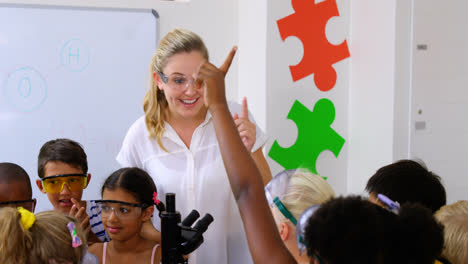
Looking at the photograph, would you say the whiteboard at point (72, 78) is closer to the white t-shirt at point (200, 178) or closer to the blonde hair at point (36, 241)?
the white t-shirt at point (200, 178)

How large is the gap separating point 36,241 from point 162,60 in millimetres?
854

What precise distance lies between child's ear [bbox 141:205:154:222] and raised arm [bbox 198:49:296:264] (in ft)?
2.55

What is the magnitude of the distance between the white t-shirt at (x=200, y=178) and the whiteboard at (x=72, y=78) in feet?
3.12

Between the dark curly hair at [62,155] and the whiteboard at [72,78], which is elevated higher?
the whiteboard at [72,78]

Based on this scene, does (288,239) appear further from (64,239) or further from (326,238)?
(64,239)

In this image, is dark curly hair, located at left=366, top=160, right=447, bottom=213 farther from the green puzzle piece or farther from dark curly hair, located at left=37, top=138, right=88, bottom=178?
the green puzzle piece

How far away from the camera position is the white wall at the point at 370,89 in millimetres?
2990

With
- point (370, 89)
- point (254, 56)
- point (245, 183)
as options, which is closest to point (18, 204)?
point (245, 183)

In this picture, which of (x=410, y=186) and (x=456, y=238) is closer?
(x=456, y=238)

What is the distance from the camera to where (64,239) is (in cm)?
140

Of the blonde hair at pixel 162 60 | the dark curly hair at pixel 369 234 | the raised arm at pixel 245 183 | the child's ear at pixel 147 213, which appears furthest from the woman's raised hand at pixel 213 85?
the child's ear at pixel 147 213

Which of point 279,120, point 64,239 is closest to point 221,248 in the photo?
point 64,239

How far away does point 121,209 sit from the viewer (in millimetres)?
1900

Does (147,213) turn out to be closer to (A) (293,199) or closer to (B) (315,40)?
(A) (293,199)
